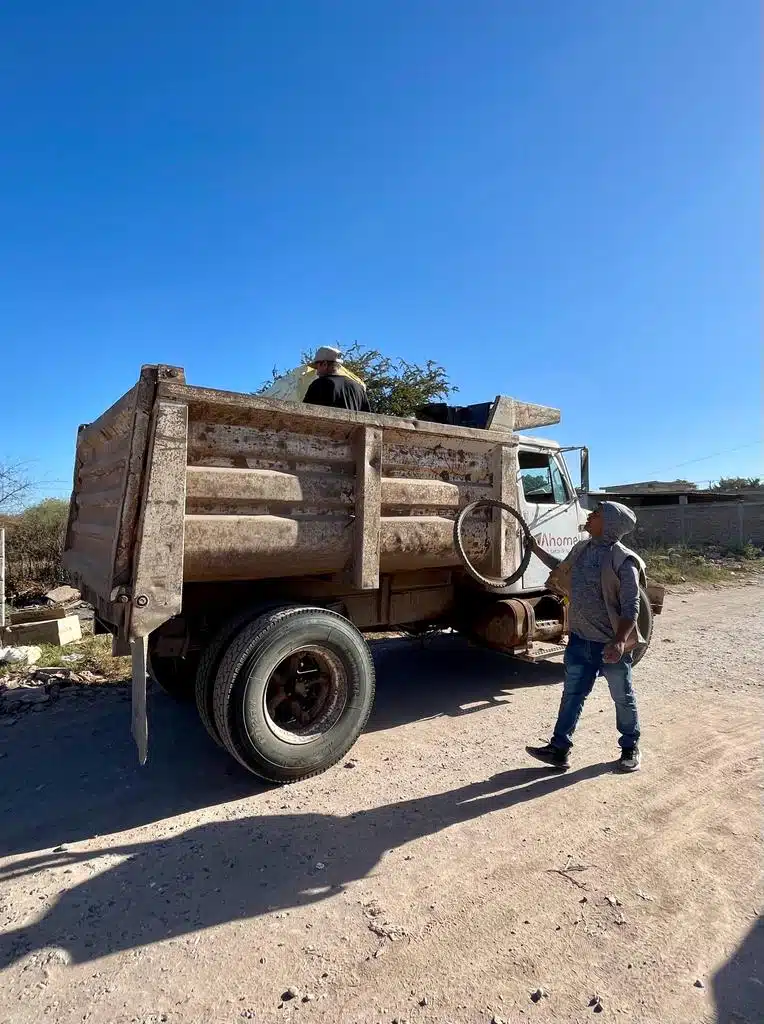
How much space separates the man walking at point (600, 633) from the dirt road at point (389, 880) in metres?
0.19

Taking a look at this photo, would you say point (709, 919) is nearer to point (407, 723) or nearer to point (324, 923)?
point (324, 923)

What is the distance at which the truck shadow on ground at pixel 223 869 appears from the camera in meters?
2.24

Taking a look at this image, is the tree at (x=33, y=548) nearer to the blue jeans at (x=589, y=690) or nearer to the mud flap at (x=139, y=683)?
the mud flap at (x=139, y=683)

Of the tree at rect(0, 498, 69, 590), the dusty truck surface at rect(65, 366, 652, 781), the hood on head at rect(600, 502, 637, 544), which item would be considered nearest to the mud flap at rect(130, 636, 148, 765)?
the dusty truck surface at rect(65, 366, 652, 781)

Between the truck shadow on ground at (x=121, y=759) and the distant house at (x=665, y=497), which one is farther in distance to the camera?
the distant house at (x=665, y=497)

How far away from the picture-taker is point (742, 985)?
1942mm

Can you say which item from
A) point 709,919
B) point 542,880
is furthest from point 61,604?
point 709,919

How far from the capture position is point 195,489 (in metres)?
3.24

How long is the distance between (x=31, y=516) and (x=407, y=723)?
8.18m

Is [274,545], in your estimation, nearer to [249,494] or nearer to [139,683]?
[249,494]

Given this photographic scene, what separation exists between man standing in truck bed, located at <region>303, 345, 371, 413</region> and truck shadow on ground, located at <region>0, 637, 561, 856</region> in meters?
2.57

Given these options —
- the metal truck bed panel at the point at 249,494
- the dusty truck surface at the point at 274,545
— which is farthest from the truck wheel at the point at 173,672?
the metal truck bed panel at the point at 249,494

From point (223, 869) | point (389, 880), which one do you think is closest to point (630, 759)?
point (389, 880)

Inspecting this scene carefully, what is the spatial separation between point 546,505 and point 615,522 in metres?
1.99
